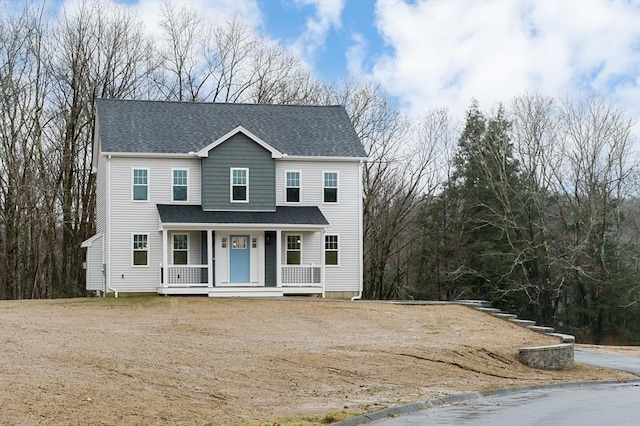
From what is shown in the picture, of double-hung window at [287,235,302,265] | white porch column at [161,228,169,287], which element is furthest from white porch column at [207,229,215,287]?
double-hung window at [287,235,302,265]

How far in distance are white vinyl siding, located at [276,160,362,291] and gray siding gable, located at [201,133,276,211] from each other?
2.30 feet

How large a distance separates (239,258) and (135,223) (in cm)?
435

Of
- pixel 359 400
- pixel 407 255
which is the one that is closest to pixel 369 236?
pixel 407 255

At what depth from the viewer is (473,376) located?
69.3ft

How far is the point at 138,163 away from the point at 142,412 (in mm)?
24369

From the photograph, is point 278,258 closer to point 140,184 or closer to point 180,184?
point 180,184

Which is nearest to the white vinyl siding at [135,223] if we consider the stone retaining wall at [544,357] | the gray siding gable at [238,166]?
the gray siding gable at [238,166]

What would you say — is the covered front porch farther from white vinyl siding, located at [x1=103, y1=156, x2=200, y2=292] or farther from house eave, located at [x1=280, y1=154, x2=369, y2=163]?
house eave, located at [x1=280, y1=154, x2=369, y2=163]

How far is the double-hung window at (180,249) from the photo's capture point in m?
36.6

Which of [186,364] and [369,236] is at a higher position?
[369,236]

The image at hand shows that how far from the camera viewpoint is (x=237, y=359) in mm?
19828

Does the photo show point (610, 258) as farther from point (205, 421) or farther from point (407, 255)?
point (205, 421)

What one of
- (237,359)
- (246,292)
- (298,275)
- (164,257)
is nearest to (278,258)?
(298,275)

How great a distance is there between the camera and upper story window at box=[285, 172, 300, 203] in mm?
38281
